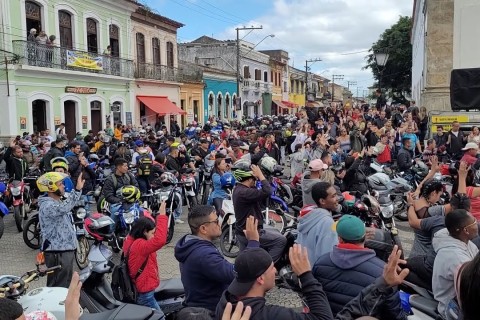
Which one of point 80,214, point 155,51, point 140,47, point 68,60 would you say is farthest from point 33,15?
point 80,214

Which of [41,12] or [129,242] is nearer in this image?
[129,242]

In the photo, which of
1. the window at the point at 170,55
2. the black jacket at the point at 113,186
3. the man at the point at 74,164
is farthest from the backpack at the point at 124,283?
the window at the point at 170,55

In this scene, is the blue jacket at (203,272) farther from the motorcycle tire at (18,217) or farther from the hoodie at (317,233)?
the motorcycle tire at (18,217)

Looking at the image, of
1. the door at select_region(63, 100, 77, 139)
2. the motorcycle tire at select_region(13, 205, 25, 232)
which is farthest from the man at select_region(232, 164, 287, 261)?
the door at select_region(63, 100, 77, 139)

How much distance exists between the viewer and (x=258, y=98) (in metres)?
54.7

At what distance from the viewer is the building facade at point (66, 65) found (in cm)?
1912

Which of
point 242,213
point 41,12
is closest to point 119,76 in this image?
point 41,12

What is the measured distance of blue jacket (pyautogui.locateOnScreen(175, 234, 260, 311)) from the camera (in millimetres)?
3748

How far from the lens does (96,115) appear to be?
989 inches

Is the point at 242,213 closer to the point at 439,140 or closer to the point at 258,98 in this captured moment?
the point at 439,140

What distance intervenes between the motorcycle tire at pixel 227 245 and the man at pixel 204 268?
3.85 m

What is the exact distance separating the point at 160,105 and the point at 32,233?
21.7 m

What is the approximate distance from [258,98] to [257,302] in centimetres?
5248

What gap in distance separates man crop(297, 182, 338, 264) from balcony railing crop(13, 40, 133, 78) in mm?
17536
